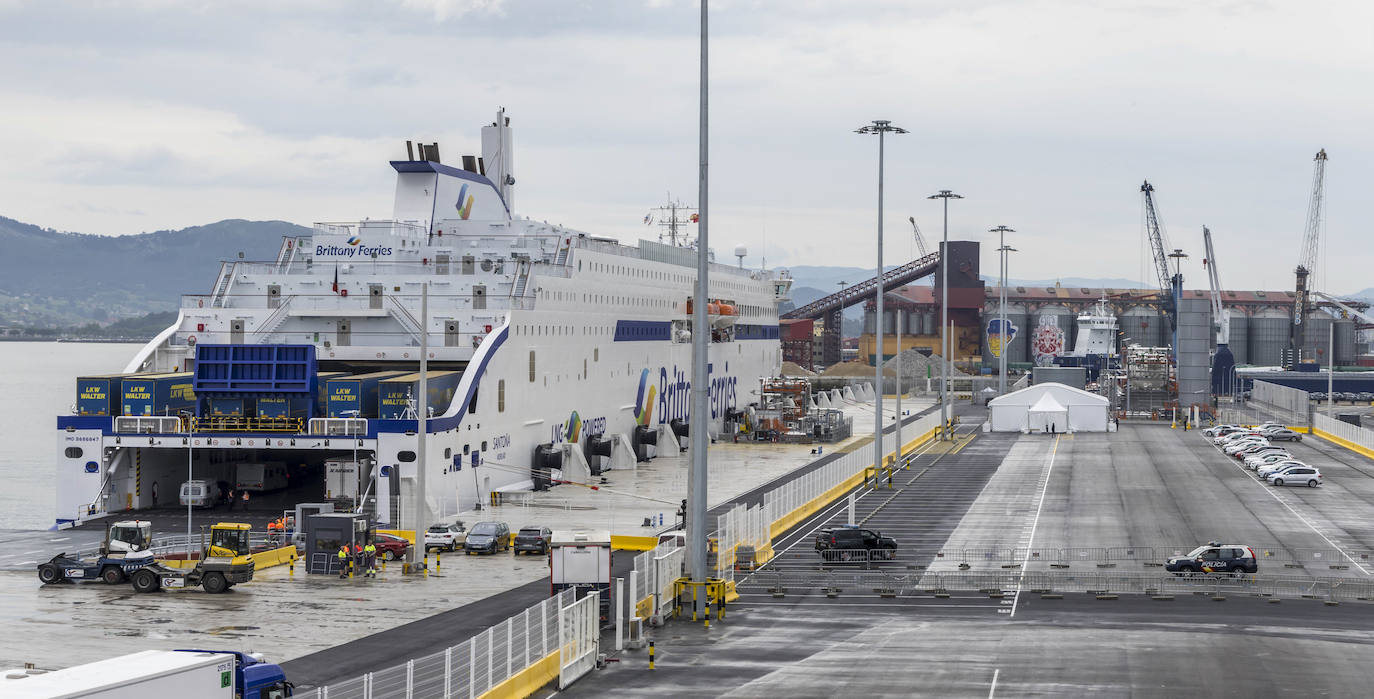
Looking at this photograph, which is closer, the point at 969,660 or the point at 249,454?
the point at 969,660

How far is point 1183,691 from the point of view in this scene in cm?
2583

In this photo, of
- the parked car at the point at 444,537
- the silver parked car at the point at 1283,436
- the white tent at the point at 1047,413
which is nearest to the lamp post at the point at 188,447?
the parked car at the point at 444,537

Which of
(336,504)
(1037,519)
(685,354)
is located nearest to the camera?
(336,504)

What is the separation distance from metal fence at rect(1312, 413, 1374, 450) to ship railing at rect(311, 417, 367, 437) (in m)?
60.5

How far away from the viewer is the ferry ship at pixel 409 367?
4891 centimetres

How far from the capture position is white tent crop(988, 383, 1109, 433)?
98938 mm

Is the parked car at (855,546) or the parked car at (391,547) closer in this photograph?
the parked car at (391,547)

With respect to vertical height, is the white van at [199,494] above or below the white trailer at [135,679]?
below

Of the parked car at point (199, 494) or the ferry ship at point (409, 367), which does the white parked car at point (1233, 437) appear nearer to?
the ferry ship at point (409, 367)

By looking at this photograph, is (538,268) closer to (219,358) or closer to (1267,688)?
(219,358)

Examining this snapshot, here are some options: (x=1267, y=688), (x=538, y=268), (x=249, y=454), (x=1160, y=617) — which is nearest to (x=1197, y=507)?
(x=1160, y=617)

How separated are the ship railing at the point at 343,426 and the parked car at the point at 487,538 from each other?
6200 mm

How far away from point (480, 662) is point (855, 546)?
2094 centimetres

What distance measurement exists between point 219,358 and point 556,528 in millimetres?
13203
